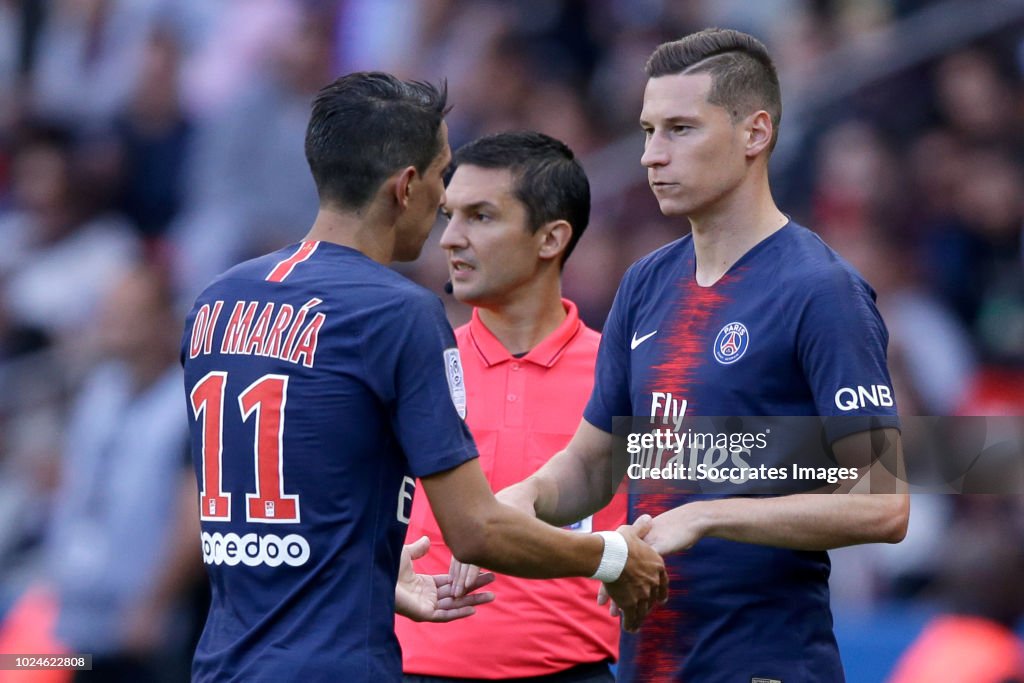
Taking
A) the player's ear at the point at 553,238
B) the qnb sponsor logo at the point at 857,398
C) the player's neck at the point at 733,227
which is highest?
the player's ear at the point at 553,238

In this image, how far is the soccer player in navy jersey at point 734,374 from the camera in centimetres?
350

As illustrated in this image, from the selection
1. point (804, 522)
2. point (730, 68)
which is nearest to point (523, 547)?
point (804, 522)

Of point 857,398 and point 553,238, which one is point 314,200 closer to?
point 553,238

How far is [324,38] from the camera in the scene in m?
10.6

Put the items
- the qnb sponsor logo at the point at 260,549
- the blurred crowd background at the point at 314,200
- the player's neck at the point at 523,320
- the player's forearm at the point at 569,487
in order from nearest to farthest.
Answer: the qnb sponsor logo at the point at 260,549 → the player's forearm at the point at 569,487 → the player's neck at the point at 523,320 → the blurred crowd background at the point at 314,200

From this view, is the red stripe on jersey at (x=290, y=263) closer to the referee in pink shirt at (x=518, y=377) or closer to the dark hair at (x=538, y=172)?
the referee in pink shirt at (x=518, y=377)

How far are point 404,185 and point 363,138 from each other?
0.50 ft

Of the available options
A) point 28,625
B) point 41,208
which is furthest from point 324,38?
point 28,625

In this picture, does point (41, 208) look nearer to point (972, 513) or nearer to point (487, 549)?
point (972, 513)

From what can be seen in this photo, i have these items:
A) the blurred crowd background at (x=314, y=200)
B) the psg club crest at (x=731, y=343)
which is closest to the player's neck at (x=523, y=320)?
the psg club crest at (x=731, y=343)

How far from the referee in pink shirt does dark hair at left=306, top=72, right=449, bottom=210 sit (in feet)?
3.68

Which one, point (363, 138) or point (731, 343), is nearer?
point (363, 138)

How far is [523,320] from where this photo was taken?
4.76m

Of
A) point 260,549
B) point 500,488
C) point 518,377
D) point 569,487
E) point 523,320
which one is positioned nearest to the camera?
point 260,549
